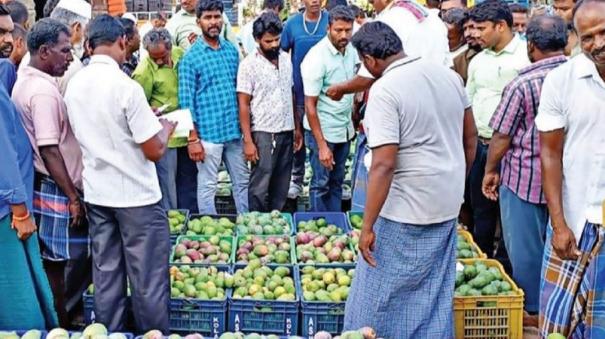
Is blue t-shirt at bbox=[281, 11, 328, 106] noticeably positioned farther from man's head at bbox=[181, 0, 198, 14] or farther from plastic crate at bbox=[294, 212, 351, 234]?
plastic crate at bbox=[294, 212, 351, 234]

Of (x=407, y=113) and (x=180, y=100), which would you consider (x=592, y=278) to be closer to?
(x=407, y=113)

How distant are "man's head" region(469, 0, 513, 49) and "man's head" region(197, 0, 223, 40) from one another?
6.36 ft

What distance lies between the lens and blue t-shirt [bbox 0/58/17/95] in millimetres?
4109

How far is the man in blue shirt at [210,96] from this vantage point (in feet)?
18.9

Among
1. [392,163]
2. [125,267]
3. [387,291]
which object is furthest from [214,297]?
[392,163]

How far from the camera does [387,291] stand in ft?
12.0

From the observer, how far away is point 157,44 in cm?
568

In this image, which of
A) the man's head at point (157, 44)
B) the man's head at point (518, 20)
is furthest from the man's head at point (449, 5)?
the man's head at point (157, 44)

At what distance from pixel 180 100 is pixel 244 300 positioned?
2.18 m

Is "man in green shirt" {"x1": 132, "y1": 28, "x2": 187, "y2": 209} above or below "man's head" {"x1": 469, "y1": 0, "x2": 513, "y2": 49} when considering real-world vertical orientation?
below

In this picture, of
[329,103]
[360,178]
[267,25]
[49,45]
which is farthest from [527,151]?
[49,45]

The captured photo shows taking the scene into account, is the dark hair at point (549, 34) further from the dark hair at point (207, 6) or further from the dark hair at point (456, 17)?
the dark hair at point (207, 6)

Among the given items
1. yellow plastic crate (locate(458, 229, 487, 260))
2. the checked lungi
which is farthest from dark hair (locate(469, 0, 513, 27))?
the checked lungi

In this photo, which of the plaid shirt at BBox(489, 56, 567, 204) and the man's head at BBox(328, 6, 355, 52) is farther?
the man's head at BBox(328, 6, 355, 52)
